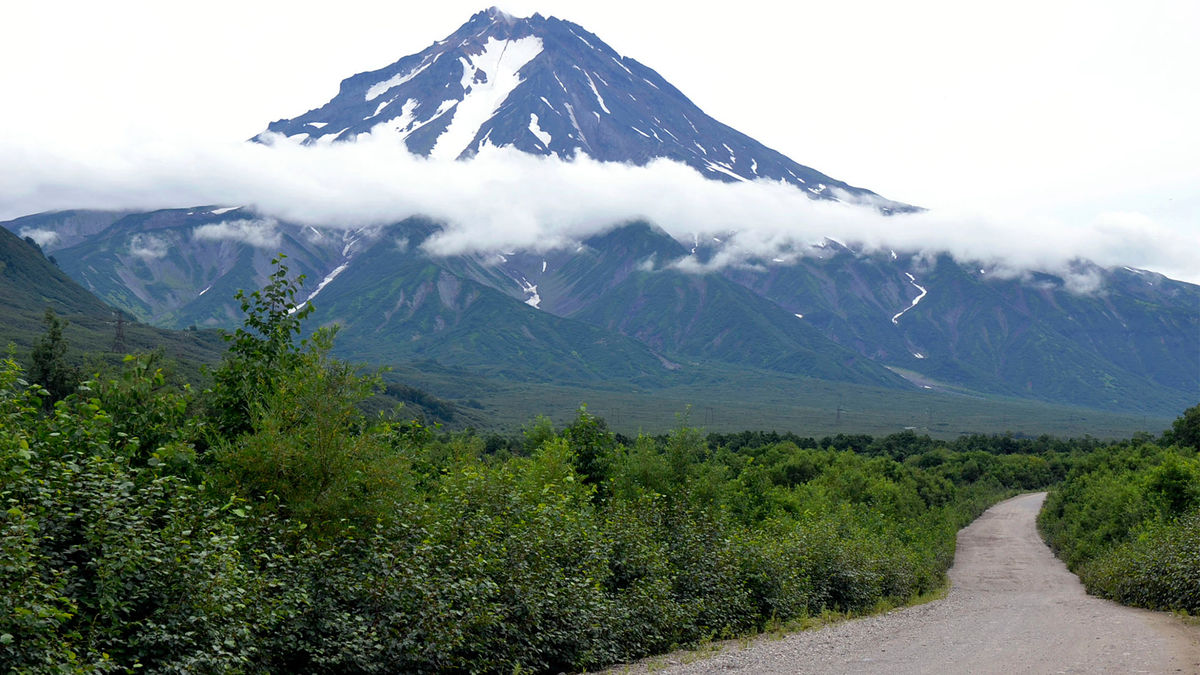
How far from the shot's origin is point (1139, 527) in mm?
38188

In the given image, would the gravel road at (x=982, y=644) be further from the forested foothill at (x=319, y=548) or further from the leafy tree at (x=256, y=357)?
the leafy tree at (x=256, y=357)

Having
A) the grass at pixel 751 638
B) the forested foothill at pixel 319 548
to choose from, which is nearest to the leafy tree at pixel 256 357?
the forested foothill at pixel 319 548

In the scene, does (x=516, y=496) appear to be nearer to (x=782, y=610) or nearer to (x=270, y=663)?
(x=270, y=663)

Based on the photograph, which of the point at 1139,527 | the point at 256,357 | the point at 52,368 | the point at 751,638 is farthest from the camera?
the point at 52,368

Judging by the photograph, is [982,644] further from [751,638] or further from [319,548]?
[319,548]

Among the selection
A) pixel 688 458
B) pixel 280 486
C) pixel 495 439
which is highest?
pixel 280 486

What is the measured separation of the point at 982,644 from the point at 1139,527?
2391 centimetres

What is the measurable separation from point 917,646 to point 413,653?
12.8 m

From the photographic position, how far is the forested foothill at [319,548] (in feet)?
32.2

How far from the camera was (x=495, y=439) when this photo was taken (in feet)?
279

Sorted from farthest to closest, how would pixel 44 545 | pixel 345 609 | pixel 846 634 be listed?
pixel 846 634, pixel 345 609, pixel 44 545

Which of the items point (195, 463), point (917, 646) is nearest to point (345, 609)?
point (195, 463)

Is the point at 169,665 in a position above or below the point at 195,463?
below

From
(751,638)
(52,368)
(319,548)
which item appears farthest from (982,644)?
(52,368)
